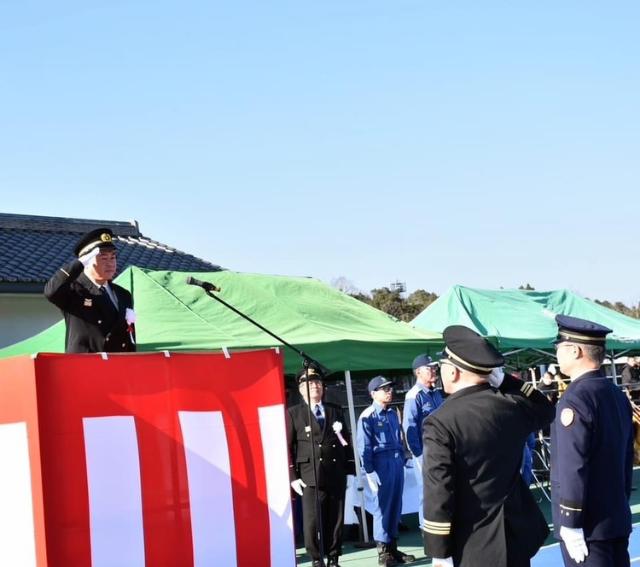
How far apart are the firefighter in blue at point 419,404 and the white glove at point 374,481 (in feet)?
1.66

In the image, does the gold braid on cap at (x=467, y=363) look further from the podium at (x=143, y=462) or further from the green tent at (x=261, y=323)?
the green tent at (x=261, y=323)

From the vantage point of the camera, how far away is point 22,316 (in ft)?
56.0

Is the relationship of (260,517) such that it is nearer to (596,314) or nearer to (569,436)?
(569,436)

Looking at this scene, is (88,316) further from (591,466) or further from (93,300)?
(591,466)

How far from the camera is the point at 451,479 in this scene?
389 centimetres

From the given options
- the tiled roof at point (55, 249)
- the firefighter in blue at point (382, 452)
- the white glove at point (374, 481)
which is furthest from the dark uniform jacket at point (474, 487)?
the tiled roof at point (55, 249)

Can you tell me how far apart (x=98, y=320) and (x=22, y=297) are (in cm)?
1277

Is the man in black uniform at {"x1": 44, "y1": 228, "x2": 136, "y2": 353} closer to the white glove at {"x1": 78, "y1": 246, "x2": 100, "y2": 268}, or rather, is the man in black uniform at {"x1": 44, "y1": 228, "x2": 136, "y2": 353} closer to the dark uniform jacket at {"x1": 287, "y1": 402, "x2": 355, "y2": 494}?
the white glove at {"x1": 78, "y1": 246, "x2": 100, "y2": 268}

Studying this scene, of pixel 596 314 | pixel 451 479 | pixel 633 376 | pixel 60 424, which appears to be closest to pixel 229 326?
pixel 60 424

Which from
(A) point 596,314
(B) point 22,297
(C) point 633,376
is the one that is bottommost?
(C) point 633,376

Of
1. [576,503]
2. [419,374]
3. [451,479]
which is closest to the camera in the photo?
[451,479]

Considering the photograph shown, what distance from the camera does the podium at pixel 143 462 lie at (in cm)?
432

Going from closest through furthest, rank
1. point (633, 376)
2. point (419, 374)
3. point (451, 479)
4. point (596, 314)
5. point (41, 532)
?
point (451, 479) → point (41, 532) → point (419, 374) → point (596, 314) → point (633, 376)

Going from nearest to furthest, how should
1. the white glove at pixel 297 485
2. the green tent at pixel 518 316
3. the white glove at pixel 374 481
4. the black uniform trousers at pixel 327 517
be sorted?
the white glove at pixel 297 485 < the black uniform trousers at pixel 327 517 < the white glove at pixel 374 481 < the green tent at pixel 518 316
